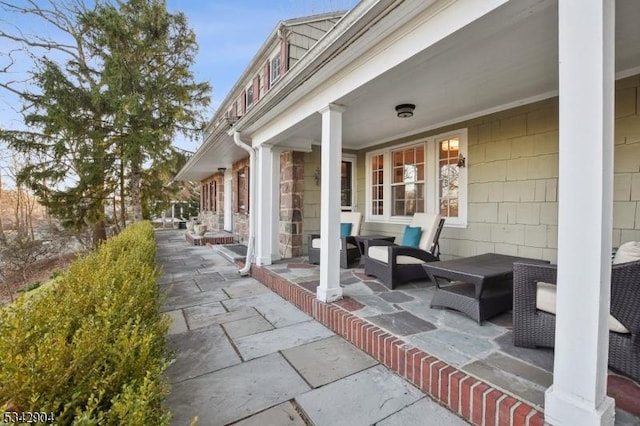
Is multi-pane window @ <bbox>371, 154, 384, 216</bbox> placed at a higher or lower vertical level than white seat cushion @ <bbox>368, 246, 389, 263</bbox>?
higher

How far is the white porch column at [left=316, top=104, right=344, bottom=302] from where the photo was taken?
3158 millimetres

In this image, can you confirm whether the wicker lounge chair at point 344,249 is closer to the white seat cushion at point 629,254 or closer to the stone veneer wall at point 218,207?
the white seat cushion at point 629,254

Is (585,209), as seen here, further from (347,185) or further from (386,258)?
(347,185)

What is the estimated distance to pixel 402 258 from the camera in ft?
12.0

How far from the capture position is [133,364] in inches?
51.1

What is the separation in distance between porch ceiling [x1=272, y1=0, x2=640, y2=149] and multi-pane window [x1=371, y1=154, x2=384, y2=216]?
1.34 m

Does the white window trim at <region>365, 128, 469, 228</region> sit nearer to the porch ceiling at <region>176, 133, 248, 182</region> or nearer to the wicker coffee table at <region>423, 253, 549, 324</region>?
the wicker coffee table at <region>423, 253, 549, 324</region>

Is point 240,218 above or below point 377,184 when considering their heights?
below

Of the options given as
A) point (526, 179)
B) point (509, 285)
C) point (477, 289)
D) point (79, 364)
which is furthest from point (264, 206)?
point (79, 364)

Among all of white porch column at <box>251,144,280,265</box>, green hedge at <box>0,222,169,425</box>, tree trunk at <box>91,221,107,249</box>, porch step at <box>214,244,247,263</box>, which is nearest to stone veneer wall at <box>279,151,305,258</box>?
white porch column at <box>251,144,280,265</box>

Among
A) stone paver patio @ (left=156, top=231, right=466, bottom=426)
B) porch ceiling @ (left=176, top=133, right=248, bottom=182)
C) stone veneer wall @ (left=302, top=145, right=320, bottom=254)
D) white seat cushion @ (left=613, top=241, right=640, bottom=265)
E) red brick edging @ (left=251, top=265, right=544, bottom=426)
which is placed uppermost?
porch ceiling @ (left=176, top=133, right=248, bottom=182)

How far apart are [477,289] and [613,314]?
0.91m

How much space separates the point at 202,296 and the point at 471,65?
13.9ft

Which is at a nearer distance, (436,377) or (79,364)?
(79,364)
